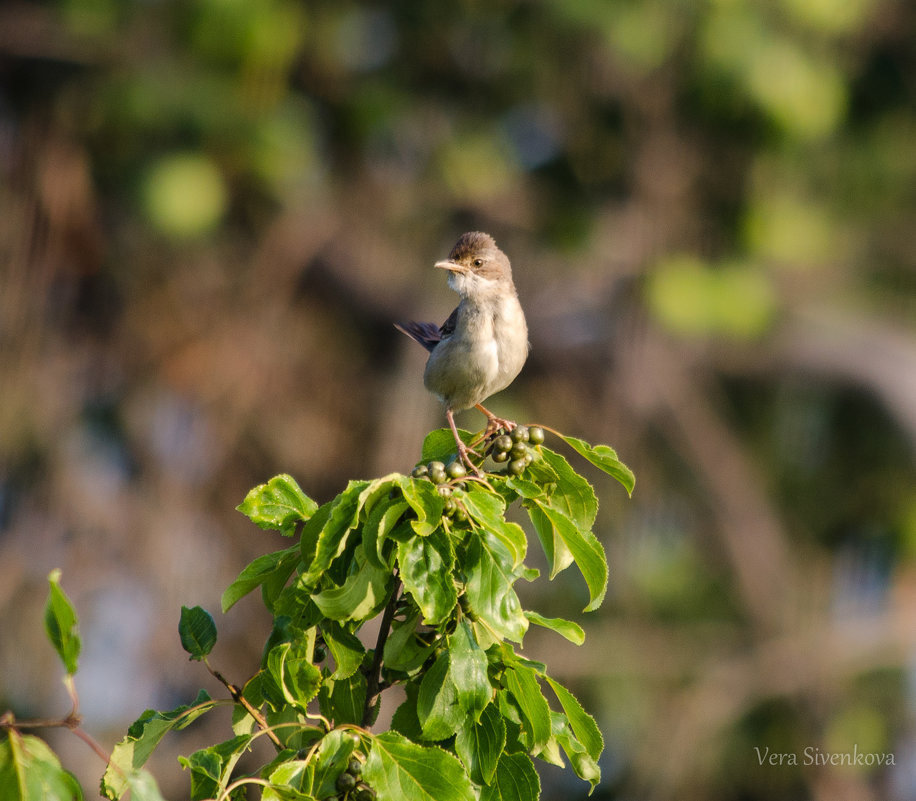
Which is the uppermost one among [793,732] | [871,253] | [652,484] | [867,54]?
[867,54]

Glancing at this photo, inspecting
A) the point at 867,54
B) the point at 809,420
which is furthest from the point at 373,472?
the point at 867,54

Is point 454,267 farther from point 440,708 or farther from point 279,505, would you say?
point 440,708

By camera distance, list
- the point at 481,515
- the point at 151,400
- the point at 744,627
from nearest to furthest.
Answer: the point at 481,515 < the point at 151,400 < the point at 744,627

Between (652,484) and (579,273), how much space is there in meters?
2.32

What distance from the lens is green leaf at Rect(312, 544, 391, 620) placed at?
93.2 inches

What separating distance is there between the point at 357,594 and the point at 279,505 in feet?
1.16

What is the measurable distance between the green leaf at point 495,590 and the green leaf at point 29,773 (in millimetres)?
831

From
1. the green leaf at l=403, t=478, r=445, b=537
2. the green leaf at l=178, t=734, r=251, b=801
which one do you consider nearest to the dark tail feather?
the green leaf at l=403, t=478, r=445, b=537

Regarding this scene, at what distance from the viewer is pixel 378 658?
8.25 ft

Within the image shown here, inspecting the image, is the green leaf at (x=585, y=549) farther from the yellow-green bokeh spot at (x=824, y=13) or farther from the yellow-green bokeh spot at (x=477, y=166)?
the yellow-green bokeh spot at (x=824, y=13)

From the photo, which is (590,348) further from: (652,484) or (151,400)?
(151,400)

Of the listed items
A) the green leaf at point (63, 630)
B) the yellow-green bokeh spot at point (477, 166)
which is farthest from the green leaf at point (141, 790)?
the yellow-green bokeh spot at point (477, 166)

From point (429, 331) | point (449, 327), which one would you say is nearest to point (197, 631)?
point (449, 327)

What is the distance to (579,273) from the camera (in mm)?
12250
